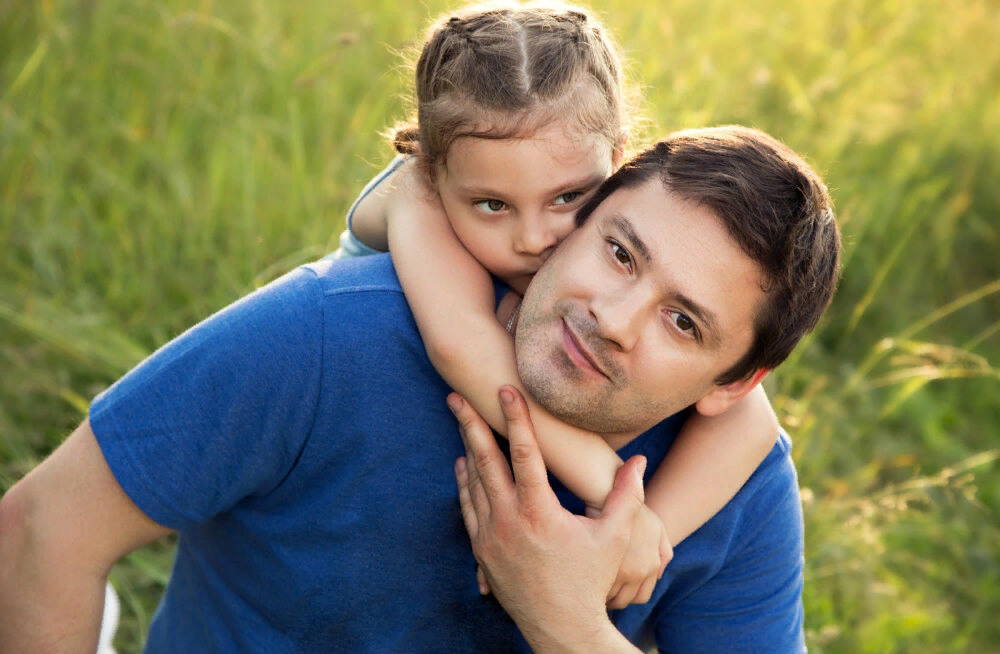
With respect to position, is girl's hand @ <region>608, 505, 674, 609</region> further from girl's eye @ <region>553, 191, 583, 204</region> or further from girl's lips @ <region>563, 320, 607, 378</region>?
girl's eye @ <region>553, 191, 583, 204</region>

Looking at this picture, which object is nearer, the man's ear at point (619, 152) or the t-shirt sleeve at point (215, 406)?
the t-shirt sleeve at point (215, 406)

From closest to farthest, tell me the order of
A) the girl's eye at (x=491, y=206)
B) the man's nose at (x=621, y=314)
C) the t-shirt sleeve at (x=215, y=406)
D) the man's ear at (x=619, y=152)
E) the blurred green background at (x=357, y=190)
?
the t-shirt sleeve at (x=215, y=406), the man's nose at (x=621, y=314), the girl's eye at (x=491, y=206), the man's ear at (x=619, y=152), the blurred green background at (x=357, y=190)

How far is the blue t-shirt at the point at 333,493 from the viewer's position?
1.66m

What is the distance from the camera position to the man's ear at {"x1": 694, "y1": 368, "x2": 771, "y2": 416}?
77.5 inches

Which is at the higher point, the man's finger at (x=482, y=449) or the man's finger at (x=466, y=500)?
the man's finger at (x=482, y=449)

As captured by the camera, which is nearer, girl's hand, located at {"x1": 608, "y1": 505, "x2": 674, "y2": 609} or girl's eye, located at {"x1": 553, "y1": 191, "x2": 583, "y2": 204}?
girl's hand, located at {"x1": 608, "y1": 505, "x2": 674, "y2": 609}

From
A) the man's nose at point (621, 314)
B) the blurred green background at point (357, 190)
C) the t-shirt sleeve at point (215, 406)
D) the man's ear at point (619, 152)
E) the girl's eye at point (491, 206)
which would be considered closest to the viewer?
the t-shirt sleeve at point (215, 406)

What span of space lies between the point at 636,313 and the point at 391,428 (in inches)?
19.2

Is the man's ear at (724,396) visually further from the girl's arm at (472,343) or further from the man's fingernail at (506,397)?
the man's fingernail at (506,397)

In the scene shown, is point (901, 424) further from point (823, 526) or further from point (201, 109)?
point (201, 109)

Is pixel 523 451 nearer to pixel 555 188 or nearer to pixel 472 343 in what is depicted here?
pixel 472 343

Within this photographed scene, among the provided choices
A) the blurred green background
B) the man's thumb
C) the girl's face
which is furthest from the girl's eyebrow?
the blurred green background

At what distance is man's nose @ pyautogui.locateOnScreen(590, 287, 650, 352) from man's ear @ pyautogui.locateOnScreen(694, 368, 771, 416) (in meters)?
0.27

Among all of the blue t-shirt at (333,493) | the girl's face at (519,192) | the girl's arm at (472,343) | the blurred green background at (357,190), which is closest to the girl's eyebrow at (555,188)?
the girl's face at (519,192)
